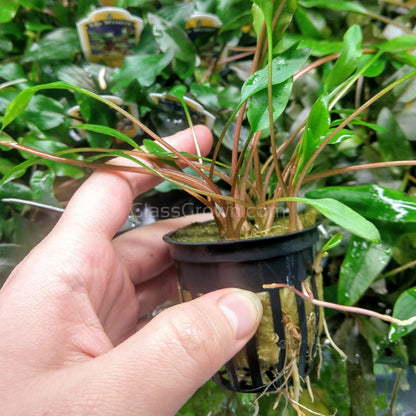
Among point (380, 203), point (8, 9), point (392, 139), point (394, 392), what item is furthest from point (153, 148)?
point (394, 392)

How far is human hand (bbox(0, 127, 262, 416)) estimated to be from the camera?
38 centimetres

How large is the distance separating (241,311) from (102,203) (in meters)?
0.28

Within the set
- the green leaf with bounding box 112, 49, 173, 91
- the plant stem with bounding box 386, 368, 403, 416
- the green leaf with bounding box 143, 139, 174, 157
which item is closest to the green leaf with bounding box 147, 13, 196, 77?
the green leaf with bounding box 112, 49, 173, 91

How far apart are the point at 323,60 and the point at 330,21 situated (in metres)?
0.22

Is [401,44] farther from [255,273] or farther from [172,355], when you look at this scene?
[172,355]

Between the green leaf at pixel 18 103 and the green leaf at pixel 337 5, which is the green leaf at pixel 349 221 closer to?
the green leaf at pixel 18 103

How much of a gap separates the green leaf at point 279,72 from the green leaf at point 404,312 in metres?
0.37

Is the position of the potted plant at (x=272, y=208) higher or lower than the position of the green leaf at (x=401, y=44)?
lower

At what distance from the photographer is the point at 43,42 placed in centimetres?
82

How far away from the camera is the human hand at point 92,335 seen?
1.25 feet

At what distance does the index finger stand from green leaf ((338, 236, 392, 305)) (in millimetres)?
380

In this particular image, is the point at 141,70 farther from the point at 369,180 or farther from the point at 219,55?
the point at 369,180

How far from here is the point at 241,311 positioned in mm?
459

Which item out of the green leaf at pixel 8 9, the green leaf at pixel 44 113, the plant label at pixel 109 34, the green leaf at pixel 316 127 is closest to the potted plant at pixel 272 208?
the green leaf at pixel 316 127
